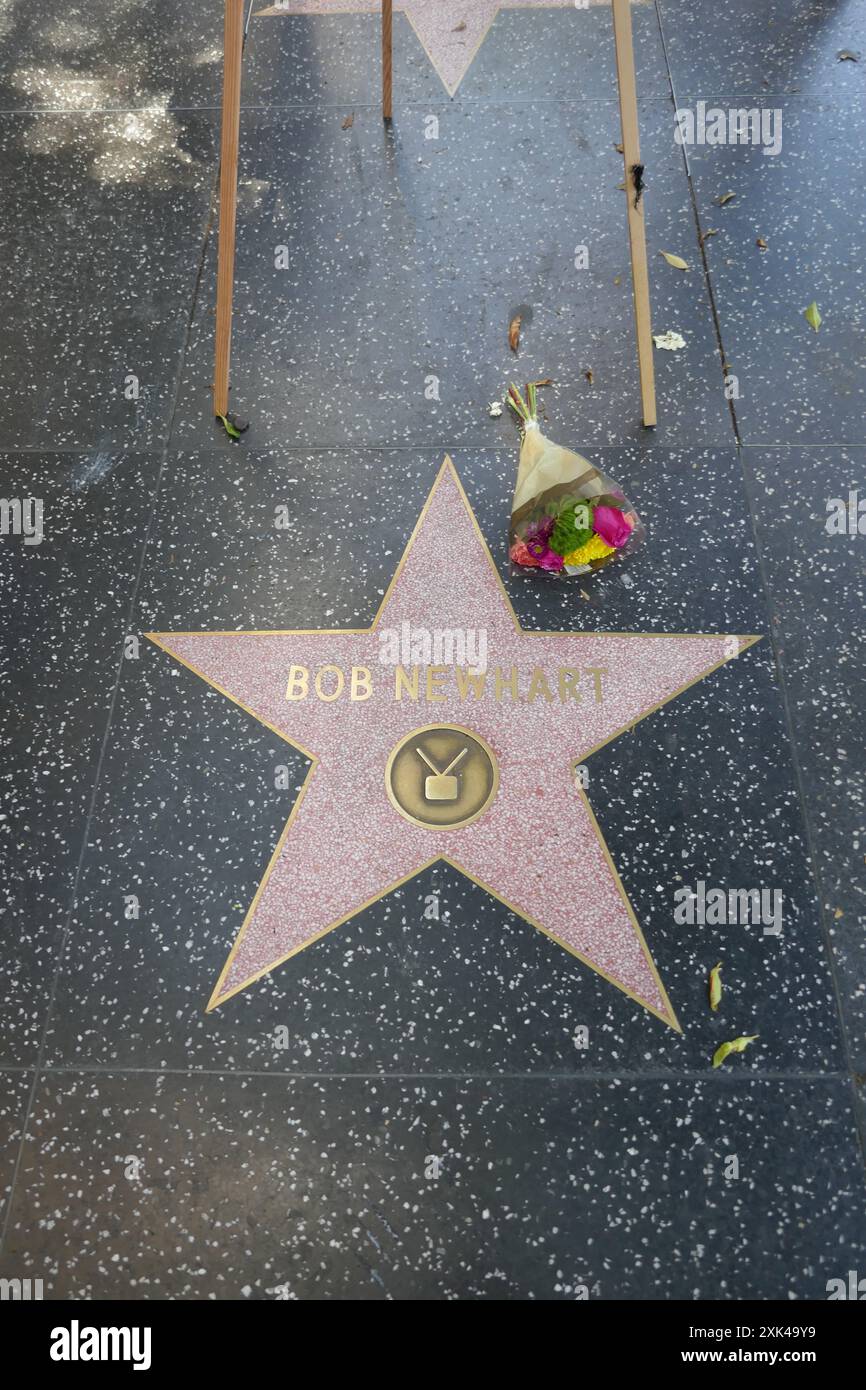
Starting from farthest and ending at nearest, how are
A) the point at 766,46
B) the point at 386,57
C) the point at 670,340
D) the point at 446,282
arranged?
the point at 766,46
the point at 386,57
the point at 446,282
the point at 670,340

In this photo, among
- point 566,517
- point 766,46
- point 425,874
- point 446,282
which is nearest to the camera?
point 425,874

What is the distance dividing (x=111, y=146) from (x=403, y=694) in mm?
2093

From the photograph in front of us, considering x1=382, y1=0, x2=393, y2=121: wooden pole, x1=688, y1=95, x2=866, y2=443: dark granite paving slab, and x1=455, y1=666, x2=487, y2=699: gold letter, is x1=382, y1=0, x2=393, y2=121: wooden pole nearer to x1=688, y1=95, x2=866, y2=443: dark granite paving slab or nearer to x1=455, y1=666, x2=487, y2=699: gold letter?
x1=688, y1=95, x2=866, y2=443: dark granite paving slab

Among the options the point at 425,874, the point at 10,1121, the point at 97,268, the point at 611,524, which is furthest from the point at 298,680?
the point at 97,268

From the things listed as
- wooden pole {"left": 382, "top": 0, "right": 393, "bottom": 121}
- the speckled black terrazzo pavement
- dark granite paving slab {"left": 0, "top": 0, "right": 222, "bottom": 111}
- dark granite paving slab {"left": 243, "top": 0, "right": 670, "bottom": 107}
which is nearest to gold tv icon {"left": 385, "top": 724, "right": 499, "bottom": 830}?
the speckled black terrazzo pavement

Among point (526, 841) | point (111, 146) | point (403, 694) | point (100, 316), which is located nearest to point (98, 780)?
point (403, 694)

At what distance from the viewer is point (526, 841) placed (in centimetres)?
178

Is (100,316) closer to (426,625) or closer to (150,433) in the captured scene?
(150,433)

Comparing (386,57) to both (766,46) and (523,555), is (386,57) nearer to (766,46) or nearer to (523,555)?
(766,46)

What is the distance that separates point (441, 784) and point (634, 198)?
1.27 m

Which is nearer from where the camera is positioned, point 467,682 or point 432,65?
point 467,682

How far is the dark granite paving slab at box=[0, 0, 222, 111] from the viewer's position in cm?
297

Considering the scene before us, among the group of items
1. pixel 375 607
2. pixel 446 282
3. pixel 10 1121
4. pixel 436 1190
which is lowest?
pixel 436 1190

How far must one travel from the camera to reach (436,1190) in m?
1.52
